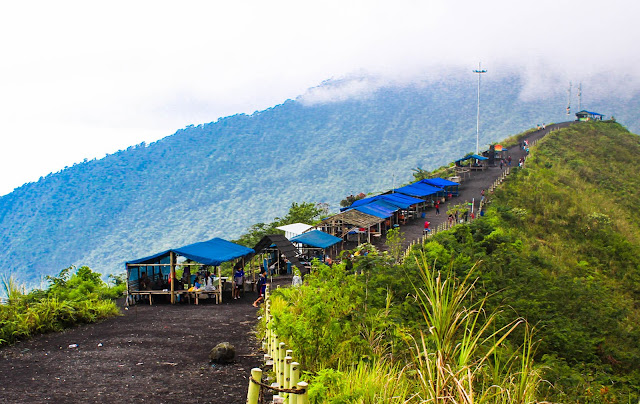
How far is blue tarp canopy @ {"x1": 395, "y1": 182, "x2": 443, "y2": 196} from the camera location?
1288 inches

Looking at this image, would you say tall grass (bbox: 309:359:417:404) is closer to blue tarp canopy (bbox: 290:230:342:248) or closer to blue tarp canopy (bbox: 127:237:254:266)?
blue tarp canopy (bbox: 127:237:254:266)

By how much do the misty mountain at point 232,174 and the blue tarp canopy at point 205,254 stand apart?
185 ft

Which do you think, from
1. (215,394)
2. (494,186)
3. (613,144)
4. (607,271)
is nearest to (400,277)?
(215,394)

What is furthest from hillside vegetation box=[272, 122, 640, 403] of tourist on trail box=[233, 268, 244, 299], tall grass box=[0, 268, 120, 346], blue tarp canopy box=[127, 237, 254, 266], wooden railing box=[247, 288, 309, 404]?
tall grass box=[0, 268, 120, 346]

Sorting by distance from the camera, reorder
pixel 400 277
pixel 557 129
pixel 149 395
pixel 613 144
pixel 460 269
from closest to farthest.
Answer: pixel 149 395, pixel 400 277, pixel 460 269, pixel 613 144, pixel 557 129

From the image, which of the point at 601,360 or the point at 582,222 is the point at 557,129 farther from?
the point at 601,360

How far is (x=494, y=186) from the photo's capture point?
37906 millimetres

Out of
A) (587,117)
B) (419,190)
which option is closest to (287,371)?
(419,190)

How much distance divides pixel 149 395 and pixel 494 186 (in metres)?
33.9

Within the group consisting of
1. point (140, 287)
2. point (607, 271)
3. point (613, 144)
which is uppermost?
point (613, 144)

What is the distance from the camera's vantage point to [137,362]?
923 centimetres

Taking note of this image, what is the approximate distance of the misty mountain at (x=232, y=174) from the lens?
279ft

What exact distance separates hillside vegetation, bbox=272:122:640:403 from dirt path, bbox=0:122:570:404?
118 cm

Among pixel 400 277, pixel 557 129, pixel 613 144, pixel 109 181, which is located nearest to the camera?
pixel 400 277
